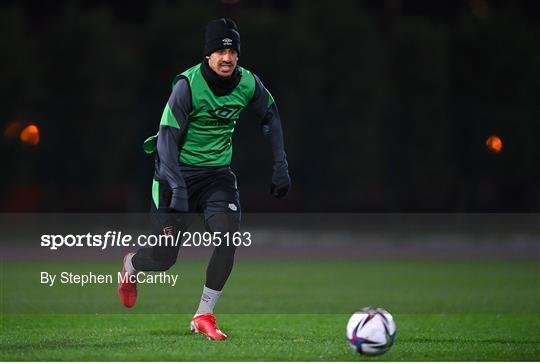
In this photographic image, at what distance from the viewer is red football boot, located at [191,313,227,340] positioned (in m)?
9.41

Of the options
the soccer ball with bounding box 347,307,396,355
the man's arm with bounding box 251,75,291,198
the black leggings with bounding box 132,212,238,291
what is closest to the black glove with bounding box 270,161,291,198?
the man's arm with bounding box 251,75,291,198

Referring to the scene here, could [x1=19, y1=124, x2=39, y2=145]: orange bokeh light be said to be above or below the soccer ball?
above

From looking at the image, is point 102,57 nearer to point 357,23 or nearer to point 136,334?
point 357,23

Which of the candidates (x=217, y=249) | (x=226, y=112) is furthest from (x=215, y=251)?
(x=226, y=112)

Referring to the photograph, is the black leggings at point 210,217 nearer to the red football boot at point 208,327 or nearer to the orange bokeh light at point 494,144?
the red football boot at point 208,327

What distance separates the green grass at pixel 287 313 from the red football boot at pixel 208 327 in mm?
121

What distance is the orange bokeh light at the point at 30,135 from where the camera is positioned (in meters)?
25.3

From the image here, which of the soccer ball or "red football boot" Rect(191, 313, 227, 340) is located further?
"red football boot" Rect(191, 313, 227, 340)

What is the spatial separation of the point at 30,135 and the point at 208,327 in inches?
666

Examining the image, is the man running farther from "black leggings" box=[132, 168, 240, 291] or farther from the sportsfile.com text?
the sportsfile.com text

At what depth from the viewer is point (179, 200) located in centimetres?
917

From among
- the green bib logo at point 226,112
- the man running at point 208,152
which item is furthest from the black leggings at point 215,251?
the green bib logo at point 226,112

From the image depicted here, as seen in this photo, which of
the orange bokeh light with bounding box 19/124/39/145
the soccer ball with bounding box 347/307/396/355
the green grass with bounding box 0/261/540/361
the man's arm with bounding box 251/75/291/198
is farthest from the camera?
the orange bokeh light with bounding box 19/124/39/145

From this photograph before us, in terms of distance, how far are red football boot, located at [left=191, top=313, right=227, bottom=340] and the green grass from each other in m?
0.12
